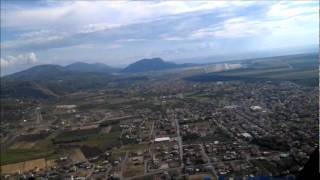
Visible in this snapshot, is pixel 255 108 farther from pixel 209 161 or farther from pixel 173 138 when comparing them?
pixel 209 161

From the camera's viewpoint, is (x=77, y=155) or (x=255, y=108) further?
(x=255, y=108)

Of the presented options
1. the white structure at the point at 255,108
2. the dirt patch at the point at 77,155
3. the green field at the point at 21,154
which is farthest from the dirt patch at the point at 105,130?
the white structure at the point at 255,108

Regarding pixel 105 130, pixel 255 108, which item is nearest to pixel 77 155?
pixel 105 130

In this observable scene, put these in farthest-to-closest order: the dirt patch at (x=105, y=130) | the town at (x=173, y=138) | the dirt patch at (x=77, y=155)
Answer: the dirt patch at (x=105, y=130), the dirt patch at (x=77, y=155), the town at (x=173, y=138)

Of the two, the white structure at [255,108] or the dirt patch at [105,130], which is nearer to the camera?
the dirt patch at [105,130]

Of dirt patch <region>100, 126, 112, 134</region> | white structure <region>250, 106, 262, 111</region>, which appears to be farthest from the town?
dirt patch <region>100, 126, 112, 134</region>

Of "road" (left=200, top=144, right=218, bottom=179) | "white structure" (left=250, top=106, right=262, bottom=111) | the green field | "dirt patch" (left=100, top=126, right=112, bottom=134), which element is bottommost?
the green field

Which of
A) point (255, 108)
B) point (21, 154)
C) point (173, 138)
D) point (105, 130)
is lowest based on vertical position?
point (21, 154)

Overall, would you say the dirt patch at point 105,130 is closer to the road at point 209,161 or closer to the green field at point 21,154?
the green field at point 21,154

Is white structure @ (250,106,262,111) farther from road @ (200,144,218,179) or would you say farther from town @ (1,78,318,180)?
road @ (200,144,218,179)

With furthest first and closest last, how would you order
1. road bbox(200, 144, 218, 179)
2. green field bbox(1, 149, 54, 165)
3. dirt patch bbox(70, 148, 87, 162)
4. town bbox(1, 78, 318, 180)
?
green field bbox(1, 149, 54, 165), dirt patch bbox(70, 148, 87, 162), town bbox(1, 78, 318, 180), road bbox(200, 144, 218, 179)

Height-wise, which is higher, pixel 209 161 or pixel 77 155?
pixel 209 161

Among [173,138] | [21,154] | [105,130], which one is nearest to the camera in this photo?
[173,138]
